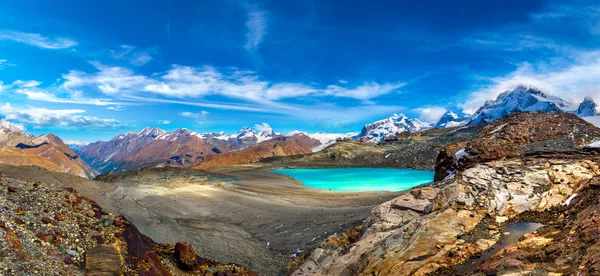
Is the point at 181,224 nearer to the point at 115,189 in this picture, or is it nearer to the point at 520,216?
the point at 115,189

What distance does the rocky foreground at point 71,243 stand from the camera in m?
10.0

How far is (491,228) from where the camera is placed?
1093 centimetres

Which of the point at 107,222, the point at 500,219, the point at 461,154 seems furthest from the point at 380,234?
the point at 461,154

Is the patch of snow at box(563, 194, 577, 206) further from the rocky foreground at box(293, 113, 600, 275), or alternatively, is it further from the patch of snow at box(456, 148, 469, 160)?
the patch of snow at box(456, 148, 469, 160)

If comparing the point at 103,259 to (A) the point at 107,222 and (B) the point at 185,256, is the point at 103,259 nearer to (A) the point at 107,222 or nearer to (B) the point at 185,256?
(A) the point at 107,222

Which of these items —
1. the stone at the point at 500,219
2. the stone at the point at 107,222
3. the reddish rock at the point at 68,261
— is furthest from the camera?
the stone at the point at 107,222

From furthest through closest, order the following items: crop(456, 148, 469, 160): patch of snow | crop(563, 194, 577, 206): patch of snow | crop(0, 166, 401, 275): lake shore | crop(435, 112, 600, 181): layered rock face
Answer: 1. crop(456, 148, 469, 160): patch of snow
2. crop(435, 112, 600, 181): layered rock face
3. crop(0, 166, 401, 275): lake shore
4. crop(563, 194, 577, 206): patch of snow

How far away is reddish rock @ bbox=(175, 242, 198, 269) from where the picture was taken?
14.9m

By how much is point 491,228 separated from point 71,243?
51.0 feet

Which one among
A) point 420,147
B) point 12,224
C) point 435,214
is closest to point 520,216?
point 435,214

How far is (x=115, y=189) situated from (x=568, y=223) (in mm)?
38356

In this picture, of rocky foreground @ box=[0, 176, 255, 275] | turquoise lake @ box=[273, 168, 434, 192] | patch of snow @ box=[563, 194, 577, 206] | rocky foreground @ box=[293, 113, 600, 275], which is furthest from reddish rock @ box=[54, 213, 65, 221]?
turquoise lake @ box=[273, 168, 434, 192]

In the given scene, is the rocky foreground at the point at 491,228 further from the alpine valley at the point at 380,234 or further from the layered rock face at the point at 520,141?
the layered rock face at the point at 520,141

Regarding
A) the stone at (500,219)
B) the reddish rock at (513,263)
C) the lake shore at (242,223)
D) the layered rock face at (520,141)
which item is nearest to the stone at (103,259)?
the lake shore at (242,223)
